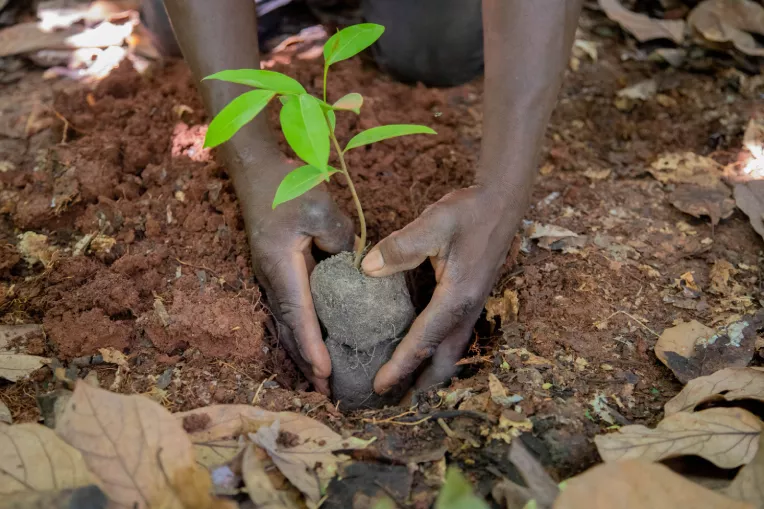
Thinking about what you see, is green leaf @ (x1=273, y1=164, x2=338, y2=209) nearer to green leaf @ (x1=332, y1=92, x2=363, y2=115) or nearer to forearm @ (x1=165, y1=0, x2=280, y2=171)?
green leaf @ (x1=332, y1=92, x2=363, y2=115)

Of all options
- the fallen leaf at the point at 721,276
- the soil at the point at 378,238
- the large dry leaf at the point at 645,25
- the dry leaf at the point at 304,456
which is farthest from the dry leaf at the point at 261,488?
the large dry leaf at the point at 645,25

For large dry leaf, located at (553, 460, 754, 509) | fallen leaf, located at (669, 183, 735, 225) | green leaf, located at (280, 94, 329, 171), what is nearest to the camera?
large dry leaf, located at (553, 460, 754, 509)

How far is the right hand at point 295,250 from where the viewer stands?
72.1 inches

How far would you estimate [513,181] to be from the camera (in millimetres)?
1923

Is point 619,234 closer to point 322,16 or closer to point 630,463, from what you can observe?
point 630,463

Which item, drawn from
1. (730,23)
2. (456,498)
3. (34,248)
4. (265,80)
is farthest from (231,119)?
(730,23)

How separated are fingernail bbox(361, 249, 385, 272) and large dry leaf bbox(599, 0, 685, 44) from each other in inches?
80.3

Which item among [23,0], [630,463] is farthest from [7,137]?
[630,463]

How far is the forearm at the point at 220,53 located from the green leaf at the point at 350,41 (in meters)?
0.66

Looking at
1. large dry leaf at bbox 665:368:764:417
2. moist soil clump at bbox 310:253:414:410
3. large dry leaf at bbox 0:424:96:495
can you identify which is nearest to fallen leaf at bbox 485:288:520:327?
moist soil clump at bbox 310:253:414:410

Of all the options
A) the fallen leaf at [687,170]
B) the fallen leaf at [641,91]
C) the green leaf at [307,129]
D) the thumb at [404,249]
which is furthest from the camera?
the fallen leaf at [641,91]

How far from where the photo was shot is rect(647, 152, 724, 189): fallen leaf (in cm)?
227

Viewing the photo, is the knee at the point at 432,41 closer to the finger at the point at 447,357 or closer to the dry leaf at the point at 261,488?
the finger at the point at 447,357

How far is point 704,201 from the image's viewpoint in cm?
216
